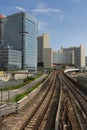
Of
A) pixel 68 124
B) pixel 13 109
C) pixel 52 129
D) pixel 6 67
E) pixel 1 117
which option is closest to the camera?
pixel 52 129

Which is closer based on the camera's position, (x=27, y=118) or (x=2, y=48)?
(x=27, y=118)

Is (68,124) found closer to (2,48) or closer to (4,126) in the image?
(4,126)

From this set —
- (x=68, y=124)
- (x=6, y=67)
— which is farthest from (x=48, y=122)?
(x=6, y=67)

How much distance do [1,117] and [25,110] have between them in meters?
6.70

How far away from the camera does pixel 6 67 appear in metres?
194

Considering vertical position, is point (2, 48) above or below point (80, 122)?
above

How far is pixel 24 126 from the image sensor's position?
24031mm

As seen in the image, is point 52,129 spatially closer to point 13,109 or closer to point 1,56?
point 13,109

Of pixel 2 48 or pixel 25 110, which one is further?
pixel 2 48

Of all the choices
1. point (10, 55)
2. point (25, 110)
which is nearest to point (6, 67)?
point (10, 55)

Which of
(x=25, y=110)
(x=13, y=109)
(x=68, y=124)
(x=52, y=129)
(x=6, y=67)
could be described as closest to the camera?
(x=52, y=129)

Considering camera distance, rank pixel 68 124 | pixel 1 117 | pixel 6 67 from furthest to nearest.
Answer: pixel 6 67 < pixel 1 117 < pixel 68 124

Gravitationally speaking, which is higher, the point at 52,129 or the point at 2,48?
the point at 2,48

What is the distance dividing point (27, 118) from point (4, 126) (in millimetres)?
4471
